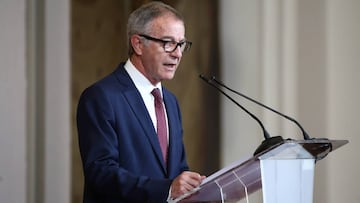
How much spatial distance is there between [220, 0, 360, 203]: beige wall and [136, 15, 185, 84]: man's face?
2.44 feet

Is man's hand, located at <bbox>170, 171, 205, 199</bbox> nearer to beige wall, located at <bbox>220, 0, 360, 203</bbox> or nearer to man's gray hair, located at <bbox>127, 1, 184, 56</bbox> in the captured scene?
man's gray hair, located at <bbox>127, 1, 184, 56</bbox>

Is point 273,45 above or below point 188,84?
above

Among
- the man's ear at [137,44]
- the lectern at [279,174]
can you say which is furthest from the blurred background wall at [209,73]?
the lectern at [279,174]

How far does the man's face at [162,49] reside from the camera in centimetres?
149

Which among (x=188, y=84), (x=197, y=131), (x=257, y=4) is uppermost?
(x=257, y=4)

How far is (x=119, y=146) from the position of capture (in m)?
1.41

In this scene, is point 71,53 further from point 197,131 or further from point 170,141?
point 170,141

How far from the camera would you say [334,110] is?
2.10 m

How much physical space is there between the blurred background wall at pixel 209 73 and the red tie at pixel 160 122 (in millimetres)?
658

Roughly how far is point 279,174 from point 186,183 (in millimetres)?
181

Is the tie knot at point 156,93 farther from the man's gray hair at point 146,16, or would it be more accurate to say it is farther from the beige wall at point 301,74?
the beige wall at point 301,74
